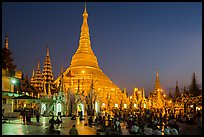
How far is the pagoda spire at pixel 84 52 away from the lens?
6334 centimetres

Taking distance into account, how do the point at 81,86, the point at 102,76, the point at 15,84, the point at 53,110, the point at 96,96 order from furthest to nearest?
1. the point at 102,76
2. the point at 81,86
3. the point at 96,96
4. the point at 15,84
5. the point at 53,110

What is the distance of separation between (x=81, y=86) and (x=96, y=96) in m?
13.0

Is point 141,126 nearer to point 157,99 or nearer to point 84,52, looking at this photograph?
point 84,52

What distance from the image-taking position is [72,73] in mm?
59500

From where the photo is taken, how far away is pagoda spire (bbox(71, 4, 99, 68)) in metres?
63.3

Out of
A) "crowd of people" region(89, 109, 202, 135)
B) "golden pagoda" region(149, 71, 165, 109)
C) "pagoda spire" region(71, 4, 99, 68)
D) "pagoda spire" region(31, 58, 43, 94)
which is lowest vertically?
"crowd of people" region(89, 109, 202, 135)

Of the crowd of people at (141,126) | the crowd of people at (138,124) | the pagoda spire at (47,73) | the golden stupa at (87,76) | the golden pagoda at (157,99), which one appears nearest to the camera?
the crowd of people at (141,126)

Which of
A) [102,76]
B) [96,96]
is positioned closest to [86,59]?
[102,76]

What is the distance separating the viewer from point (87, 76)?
5809cm

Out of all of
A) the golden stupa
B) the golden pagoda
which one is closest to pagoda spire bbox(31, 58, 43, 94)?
the golden stupa

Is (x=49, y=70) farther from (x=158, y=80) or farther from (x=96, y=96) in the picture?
(x=158, y=80)

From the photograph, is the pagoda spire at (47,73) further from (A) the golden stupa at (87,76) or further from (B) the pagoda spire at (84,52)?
(B) the pagoda spire at (84,52)

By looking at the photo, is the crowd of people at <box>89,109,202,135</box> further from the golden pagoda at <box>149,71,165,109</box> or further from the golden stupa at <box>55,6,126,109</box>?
the golden pagoda at <box>149,71,165,109</box>

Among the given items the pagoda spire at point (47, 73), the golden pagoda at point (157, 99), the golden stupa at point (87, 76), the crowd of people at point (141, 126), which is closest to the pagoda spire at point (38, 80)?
the pagoda spire at point (47, 73)
